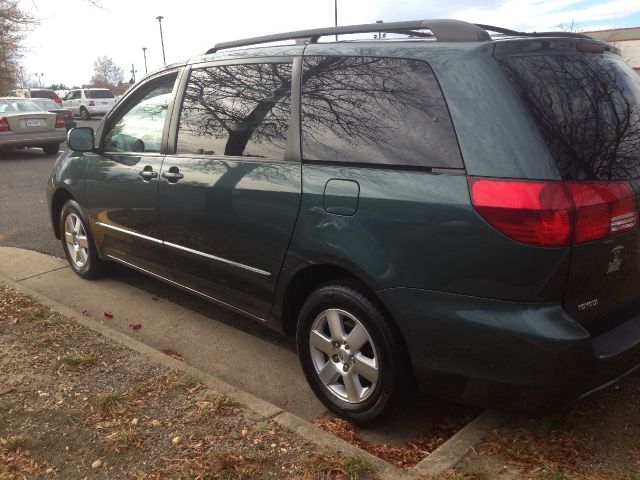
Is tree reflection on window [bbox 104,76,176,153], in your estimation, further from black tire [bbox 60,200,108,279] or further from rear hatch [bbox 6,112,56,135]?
rear hatch [bbox 6,112,56,135]

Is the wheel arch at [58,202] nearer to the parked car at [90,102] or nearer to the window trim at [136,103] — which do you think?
the window trim at [136,103]

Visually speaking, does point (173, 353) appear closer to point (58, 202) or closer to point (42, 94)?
point (58, 202)

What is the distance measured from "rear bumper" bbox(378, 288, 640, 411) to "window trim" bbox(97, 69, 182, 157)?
208 cm

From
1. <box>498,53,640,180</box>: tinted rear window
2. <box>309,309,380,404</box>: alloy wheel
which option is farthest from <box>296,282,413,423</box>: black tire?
<box>498,53,640,180</box>: tinted rear window

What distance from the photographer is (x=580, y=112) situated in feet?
7.77

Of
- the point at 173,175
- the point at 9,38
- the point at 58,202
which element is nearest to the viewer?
the point at 173,175

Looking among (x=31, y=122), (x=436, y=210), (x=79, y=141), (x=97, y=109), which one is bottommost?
(x=97, y=109)

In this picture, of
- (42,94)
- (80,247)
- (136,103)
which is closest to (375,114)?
(136,103)

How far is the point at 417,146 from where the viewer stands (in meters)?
2.47

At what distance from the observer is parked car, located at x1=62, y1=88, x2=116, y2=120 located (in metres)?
36.8

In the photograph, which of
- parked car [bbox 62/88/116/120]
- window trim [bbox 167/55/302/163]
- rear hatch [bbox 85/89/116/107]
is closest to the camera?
window trim [bbox 167/55/302/163]

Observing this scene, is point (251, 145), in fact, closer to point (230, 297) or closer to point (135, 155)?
point (230, 297)

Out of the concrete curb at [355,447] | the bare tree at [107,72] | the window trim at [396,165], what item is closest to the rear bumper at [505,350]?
the concrete curb at [355,447]

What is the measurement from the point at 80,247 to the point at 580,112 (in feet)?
13.7
